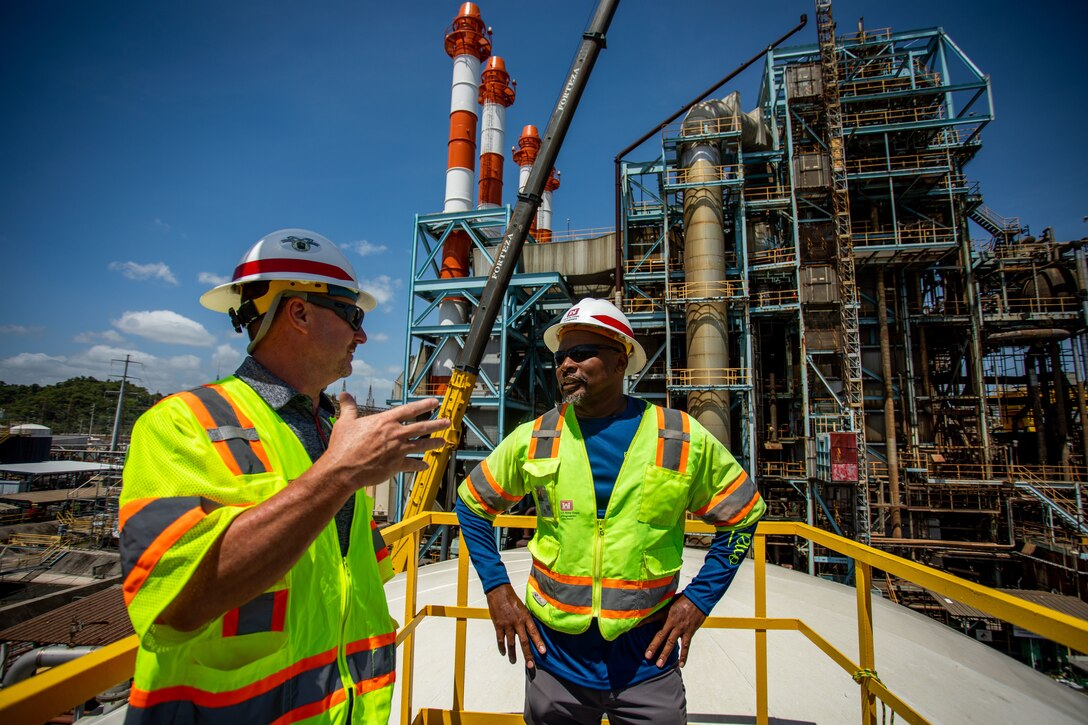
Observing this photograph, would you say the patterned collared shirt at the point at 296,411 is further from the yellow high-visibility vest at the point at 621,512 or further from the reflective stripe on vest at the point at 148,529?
the yellow high-visibility vest at the point at 621,512

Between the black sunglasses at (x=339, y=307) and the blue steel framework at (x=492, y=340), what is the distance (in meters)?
14.0

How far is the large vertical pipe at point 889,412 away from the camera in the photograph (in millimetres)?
16094

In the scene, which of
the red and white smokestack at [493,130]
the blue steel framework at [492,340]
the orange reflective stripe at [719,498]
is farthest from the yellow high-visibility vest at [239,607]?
the red and white smokestack at [493,130]

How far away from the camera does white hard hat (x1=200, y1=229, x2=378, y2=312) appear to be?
5.16 feet

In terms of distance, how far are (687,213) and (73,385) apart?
3474 inches

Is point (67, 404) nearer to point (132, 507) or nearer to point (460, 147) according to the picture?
point (460, 147)

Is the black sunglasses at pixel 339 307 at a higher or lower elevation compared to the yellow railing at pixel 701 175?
lower

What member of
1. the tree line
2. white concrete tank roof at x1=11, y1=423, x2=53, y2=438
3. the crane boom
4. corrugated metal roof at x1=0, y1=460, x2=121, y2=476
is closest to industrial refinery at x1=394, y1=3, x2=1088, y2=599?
the crane boom

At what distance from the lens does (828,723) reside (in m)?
3.42

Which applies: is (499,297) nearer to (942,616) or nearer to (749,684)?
(749,684)

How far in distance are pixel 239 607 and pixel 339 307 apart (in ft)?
2.98

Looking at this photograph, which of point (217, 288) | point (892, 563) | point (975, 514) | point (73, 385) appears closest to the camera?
point (217, 288)

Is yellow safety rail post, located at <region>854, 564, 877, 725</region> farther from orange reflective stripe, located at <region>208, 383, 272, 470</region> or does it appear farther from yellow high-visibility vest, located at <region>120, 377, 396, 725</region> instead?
orange reflective stripe, located at <region>208, 383, 272, 470</region>

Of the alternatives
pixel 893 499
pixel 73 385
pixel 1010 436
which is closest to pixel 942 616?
pixel 893 499
